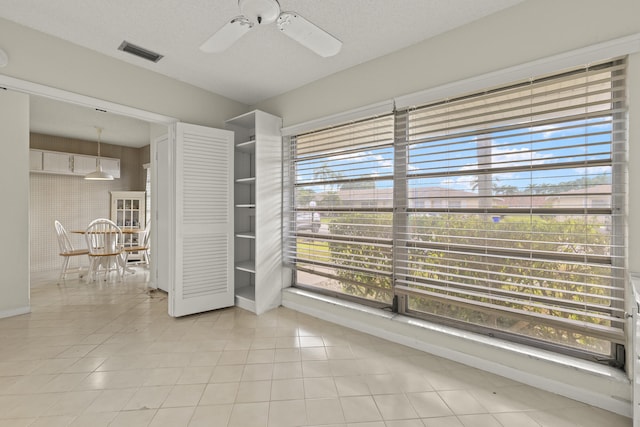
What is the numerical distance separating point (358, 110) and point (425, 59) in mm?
696

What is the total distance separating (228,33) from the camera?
5.88 feet

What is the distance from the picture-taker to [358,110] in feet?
9.36

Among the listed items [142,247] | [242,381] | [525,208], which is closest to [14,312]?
[142,247]

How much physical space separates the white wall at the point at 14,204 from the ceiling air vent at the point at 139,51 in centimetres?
191

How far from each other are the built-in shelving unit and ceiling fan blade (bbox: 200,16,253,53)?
1.37 m

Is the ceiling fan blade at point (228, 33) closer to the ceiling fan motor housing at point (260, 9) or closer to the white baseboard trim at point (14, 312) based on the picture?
the ceiling fan motor housing at point (260, 9)

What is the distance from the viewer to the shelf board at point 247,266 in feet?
11.4

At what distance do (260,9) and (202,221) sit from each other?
227 centimetres

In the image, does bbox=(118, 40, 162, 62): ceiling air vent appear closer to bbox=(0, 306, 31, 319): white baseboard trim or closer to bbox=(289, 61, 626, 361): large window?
bbox=(289, 61, 626, 361): large window

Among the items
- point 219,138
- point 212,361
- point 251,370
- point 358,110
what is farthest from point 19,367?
point 358,110

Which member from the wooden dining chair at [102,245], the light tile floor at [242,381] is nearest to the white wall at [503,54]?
the light tile floor at [242,381]

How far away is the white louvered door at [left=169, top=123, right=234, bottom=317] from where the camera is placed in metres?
3.14

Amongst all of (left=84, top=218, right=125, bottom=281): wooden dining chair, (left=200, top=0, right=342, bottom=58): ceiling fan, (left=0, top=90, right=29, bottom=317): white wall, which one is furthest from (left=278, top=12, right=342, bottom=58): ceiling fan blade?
(left=84, top=218, right=125, bottom=281): wooden dining chair

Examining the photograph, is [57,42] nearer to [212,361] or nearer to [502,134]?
[212,361]
